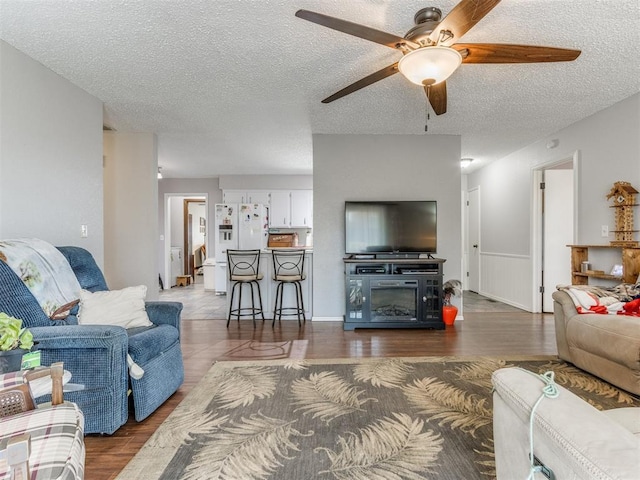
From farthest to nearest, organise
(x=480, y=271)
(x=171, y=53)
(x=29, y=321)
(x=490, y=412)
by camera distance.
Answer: (x=480, y=271), (x=171, y=53), (x=490, y=412), (x=29, y=321)

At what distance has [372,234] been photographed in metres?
4.21

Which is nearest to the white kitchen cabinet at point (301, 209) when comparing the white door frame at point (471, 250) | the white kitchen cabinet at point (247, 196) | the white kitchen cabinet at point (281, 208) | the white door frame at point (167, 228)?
the white kitchen cabinet at point (281, 208)

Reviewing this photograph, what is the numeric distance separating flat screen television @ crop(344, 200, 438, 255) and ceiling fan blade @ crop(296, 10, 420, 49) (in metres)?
2.45

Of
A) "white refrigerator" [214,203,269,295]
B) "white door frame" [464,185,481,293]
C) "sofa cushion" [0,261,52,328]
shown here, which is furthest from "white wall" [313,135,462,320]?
"sofa cushion" [0,261,52,328]

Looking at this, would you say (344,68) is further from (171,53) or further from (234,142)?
(234,142)

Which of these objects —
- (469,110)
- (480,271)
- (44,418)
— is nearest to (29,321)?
(44,418)

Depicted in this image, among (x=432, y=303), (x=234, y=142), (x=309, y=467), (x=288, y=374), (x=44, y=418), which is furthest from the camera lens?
(x=234, y=142)

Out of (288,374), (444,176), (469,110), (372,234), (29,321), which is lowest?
(288,374)

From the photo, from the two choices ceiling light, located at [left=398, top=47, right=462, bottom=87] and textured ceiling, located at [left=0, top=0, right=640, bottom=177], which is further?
textured ceiling, located at [left=0, top=0, right=640, bottom=177]

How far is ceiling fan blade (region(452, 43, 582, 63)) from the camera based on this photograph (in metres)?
1.86

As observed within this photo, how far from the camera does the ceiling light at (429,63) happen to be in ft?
5.84

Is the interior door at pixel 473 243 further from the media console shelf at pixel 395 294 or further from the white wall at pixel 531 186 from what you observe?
the media console shelf at pixel 395 294

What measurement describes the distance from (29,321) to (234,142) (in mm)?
3624

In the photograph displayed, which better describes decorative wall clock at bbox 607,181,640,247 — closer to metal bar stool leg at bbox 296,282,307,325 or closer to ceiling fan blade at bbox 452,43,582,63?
ceiling fan blade at bbox 452,43,582,63
